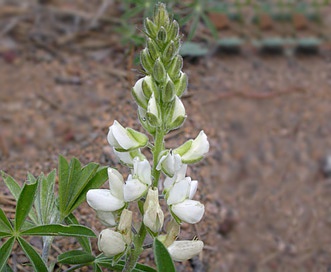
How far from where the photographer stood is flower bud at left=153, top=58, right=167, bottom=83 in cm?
174

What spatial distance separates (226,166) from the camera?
3764 millimetres

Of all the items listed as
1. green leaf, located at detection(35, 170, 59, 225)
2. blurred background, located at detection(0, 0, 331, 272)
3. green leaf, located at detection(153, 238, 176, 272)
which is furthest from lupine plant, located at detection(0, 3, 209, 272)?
blurred background, located at detection(0, 0, 331, 272)

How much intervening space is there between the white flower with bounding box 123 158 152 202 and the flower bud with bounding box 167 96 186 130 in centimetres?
16

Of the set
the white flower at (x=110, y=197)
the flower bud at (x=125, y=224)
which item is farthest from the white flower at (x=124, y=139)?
the flower bud at (x=125, y=224)

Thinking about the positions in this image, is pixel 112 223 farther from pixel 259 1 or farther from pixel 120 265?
pixel 259 1

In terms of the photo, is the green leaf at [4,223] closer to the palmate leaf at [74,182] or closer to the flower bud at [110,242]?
the palmate leaf at [74,182]

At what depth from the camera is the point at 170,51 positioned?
1.75m

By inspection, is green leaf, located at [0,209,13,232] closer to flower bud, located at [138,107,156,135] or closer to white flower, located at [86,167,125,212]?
white flower, located at [86,167,125,212]

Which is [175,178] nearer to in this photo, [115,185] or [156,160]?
[156,160]

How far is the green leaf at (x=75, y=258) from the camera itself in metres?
1.98

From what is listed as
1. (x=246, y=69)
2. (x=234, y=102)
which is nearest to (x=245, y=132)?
(x=234, y=102)

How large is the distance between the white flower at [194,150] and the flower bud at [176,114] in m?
→ 0.09

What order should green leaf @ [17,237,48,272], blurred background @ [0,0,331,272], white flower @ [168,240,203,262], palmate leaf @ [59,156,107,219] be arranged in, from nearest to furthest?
white flower @ [168,240,203,262] < green leaf @ [17,237,48,272] < palmate leaf @ [59,156,107,219] < blurred background @ [0,0,331,272]

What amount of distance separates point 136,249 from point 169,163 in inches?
13.3
